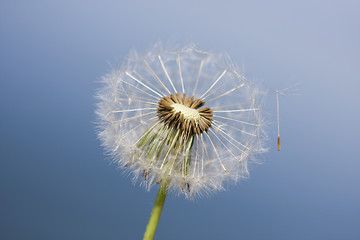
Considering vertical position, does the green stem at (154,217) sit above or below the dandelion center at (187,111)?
below

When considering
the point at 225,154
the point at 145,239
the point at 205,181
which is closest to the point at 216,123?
the point at 225,154

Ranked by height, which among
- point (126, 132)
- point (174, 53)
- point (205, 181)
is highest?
point (174, 53)

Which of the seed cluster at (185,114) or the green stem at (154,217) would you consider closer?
the green stem at (154,217)

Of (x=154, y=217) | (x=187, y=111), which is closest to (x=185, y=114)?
(x=187, y=111)

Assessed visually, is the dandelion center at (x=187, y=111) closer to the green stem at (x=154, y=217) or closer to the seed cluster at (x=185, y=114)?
the seed cluster at (x=185, y=114)

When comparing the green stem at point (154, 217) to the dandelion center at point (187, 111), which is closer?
the green stem at point (154, 217)

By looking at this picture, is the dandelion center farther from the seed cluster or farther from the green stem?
the green stem

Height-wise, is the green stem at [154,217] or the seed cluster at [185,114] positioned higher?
the seed cluster at [185,114]

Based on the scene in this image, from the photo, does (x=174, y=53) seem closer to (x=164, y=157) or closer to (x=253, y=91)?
(x=253, y=91)
